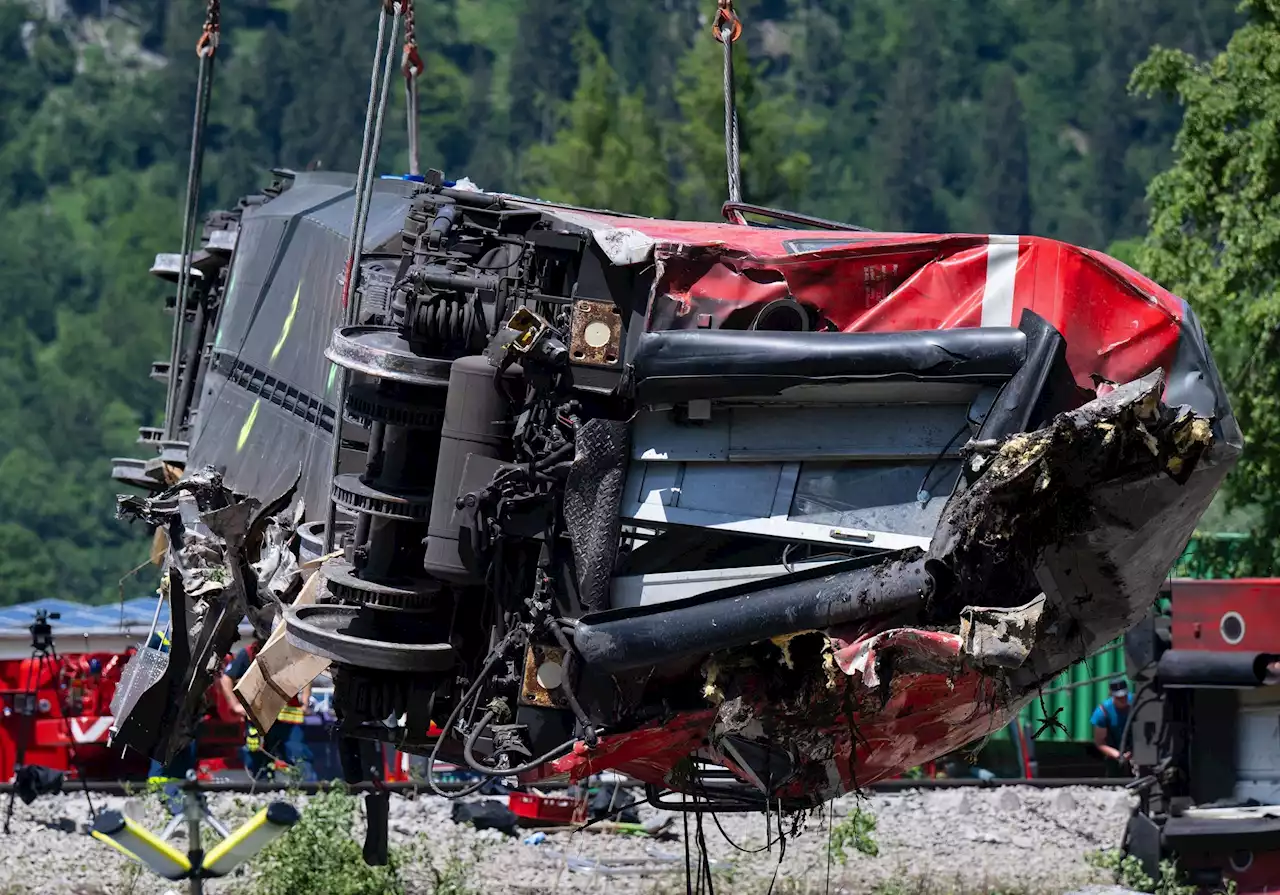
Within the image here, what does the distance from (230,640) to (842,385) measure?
589 centimetres

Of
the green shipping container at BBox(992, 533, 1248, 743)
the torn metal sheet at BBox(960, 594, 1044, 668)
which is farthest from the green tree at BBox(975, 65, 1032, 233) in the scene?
the torn metal sheet at BBox(960, 594, 1044, 668)

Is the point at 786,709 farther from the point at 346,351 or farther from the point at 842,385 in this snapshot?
the point at 346,351

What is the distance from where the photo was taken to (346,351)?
1027cm

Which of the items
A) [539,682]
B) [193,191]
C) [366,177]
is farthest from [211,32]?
[539,682]

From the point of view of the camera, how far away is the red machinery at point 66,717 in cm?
2020

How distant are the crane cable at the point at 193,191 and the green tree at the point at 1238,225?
11.4 meters

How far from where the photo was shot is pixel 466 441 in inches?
386

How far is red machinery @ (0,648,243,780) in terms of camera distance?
20203 millimetres

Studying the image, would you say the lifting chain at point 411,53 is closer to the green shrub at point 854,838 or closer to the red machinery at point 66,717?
the green shrub at point 854,838

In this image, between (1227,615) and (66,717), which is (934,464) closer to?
(1227,615)

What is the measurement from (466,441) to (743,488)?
127 cm

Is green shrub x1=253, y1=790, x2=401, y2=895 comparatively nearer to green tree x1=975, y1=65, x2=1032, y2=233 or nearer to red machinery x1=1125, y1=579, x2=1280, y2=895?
red machinery x1=1125, y1=579, x2=1280, y2=895

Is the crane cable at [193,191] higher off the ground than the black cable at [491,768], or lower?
higher

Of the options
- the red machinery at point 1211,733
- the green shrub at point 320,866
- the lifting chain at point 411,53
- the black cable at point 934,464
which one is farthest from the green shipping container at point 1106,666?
the black cable at point 934,464
